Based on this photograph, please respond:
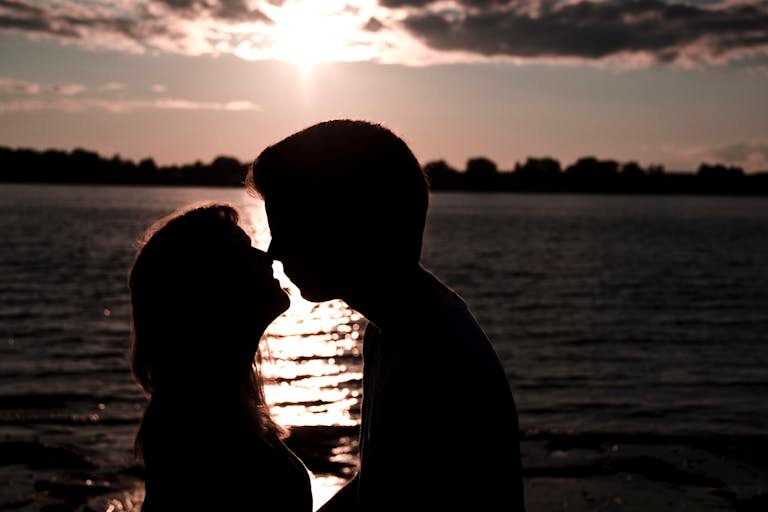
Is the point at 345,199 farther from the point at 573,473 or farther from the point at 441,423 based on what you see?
the point at 573,473

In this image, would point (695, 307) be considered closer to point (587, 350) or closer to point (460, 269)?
point (587, 350)

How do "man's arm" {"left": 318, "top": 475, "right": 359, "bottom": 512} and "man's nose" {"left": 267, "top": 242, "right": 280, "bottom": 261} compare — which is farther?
"man's arm" {"left": 318, "top": 475, "right": 359, "bottom": 512}

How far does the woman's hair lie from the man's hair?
1.12 metres

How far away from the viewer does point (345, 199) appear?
112 inches

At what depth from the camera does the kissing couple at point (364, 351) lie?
263 cm

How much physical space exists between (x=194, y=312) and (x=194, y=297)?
0.26ft

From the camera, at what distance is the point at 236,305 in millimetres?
3973

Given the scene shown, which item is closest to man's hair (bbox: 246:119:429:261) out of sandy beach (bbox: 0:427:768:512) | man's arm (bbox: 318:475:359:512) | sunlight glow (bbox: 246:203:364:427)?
man's arm (bbox: 318:475:359:512)

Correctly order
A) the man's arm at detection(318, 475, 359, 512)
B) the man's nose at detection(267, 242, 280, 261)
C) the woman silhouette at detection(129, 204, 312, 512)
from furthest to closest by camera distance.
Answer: the woman silhouette at detection(129, 204, 312, 512), the man's arm at detection(318, 475, 359, 512), the man's nose at detection(267, 242, 280, 261)

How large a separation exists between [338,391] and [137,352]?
13316 mm

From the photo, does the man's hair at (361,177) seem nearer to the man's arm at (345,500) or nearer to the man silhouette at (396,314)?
the man silhouette at (396,314)

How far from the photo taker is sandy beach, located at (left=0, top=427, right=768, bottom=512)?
1046cm

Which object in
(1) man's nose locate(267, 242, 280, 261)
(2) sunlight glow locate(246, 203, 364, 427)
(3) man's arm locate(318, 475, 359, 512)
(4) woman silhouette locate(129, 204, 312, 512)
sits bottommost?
(2) sunlight glow locate(246, 203, 364, 427)

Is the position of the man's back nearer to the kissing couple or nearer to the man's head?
the kissing couple
